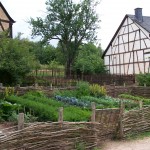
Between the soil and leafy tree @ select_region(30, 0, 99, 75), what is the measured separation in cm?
2794

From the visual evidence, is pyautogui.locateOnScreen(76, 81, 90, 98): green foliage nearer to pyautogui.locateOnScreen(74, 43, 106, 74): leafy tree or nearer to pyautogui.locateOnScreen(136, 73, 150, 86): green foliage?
pyautogui.locateOnScreen(136, 73, 150, 86): green foliage

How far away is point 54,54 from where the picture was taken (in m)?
59.2

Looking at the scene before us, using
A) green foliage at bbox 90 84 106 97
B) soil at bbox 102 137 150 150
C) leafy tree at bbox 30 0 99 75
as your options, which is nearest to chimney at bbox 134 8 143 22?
leafy tree at bbox 30 0 99 75

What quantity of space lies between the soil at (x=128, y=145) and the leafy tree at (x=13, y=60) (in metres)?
12.1

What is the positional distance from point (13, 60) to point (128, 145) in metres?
12.8

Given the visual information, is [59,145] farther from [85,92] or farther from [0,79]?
[0,79]

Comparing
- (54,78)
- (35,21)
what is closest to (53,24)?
(35,21)

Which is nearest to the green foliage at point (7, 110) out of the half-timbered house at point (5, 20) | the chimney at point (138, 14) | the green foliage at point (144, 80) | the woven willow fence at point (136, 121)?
the woven willow fence at point (136, 121)

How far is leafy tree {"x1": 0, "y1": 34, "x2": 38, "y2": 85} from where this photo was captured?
2098 centimetres

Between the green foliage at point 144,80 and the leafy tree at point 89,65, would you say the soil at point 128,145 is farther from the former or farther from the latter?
the leafy tree at point 89,65

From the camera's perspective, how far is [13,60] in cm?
2128

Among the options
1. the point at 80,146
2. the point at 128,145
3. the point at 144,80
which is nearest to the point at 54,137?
the point at 80,146

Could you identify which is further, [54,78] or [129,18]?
[129,18]

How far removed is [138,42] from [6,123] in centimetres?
2403
